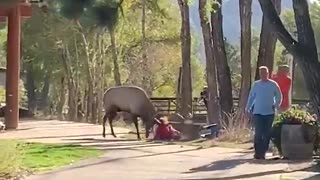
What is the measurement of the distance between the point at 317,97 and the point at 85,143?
20.0ft

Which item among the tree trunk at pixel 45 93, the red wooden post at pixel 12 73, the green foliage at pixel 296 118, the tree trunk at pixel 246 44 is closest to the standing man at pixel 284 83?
the green foliage at pixel 296 118

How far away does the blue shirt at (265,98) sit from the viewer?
14.2m

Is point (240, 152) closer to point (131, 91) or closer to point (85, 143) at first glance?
point (85, 143)

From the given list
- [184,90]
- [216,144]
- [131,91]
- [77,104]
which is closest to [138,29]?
[77,104]

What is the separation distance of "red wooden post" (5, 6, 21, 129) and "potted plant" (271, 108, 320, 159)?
985cm

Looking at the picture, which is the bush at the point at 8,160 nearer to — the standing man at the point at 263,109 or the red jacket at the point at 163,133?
the standing man at the point at 263,109

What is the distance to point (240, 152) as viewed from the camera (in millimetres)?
15336

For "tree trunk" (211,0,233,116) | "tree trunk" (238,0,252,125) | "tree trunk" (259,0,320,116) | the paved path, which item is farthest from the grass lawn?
"tree trunk" (211,0,233,116)

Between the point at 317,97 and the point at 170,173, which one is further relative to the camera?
the point at 317,97

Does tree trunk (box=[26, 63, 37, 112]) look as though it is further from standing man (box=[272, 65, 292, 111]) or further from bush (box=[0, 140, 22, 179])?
bush (box=[0, 140, 22, 179])

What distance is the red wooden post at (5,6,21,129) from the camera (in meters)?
21.8


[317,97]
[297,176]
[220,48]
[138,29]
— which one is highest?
[138,29]

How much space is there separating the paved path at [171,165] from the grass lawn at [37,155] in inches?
13.1

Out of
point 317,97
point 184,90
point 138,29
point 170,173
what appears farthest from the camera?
point 138,29
